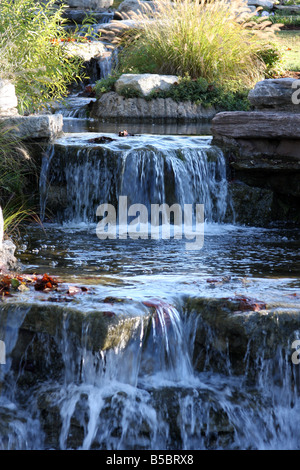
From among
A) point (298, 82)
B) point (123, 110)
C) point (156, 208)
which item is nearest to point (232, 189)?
point (156, 208)

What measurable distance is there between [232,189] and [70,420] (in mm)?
4345

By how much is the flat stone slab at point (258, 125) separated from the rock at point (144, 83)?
410 cm

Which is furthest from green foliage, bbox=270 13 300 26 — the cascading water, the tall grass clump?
the cascading water

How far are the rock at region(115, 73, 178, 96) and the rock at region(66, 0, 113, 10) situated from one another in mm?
9189

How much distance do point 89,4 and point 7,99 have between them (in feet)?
47.4

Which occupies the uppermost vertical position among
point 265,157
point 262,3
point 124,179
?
point 262,3

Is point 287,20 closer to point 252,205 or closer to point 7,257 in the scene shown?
point 252,205

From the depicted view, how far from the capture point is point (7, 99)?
714 cm

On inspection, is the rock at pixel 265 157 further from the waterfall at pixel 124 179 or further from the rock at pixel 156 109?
the rock at pixel 156 109

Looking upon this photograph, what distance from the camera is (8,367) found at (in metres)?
3.93

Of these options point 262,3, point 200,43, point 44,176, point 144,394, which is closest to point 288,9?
point 262,3

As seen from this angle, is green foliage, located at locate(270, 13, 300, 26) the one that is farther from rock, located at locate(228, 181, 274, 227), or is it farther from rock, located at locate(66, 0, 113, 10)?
rock, located at locate(228, 181, 274, 227)

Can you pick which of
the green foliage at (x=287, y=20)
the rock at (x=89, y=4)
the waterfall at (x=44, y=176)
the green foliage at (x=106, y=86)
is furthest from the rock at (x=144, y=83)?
the green foliage at (x=287, y=20)

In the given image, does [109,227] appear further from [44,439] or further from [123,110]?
[123,110]
